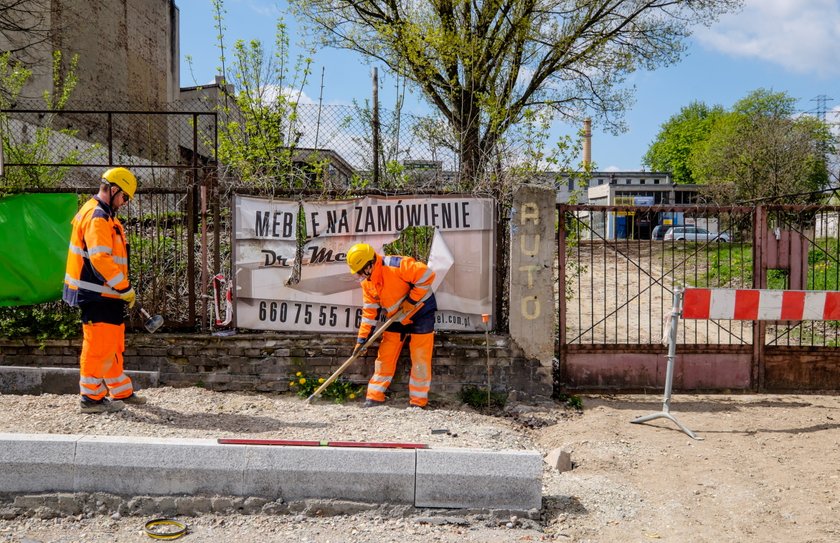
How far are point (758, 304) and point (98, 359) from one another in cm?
607

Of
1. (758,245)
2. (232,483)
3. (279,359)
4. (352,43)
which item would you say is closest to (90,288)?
(279,359)

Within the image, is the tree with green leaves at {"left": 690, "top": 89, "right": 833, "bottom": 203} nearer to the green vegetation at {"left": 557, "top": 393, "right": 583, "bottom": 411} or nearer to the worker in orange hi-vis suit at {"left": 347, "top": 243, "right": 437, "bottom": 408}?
the green vegetation at {"left": 557, "top": 393, "right": 583, "bottom": 411}

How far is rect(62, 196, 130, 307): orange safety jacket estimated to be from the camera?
586 centimetres

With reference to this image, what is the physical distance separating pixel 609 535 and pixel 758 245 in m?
4.68

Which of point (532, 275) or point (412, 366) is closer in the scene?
point (412, 366)

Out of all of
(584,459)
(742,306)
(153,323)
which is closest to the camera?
(584,459)

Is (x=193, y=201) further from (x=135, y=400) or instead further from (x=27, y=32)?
(x=27, y=32)

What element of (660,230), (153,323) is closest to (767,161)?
(660,230)

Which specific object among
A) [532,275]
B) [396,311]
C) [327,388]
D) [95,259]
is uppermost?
[95,259]

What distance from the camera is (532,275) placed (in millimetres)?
7141

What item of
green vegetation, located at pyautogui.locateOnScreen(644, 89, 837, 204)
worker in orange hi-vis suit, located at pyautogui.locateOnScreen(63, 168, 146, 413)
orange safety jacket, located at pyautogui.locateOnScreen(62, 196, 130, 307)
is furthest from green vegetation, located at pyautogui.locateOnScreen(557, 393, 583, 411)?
green vegetation, located at pyautogui.locateOnScreen(644, 89, 837, 204)

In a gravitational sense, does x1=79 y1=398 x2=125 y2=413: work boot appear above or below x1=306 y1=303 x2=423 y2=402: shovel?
below

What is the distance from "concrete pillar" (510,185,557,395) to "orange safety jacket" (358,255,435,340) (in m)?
0.98

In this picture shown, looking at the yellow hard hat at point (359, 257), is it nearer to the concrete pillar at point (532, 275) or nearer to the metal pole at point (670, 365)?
the concrete pillar at point (532, 275)
